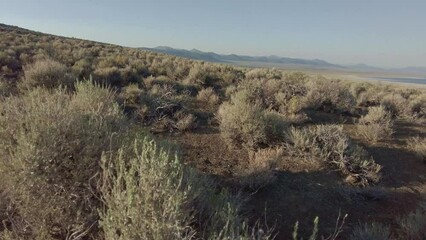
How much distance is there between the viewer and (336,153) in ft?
26.0

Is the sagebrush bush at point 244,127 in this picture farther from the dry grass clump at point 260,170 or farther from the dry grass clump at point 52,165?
the dry grass clump at point 52,165

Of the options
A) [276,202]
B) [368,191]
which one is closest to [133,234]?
[276,202]

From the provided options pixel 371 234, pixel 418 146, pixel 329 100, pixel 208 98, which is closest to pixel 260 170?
pixel 371 234

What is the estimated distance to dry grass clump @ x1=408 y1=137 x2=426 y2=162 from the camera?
8.47 metres

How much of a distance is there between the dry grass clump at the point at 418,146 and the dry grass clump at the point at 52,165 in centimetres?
722

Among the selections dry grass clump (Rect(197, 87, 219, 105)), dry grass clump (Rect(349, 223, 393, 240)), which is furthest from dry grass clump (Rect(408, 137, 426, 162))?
dry grass clump (Rect(197, 87, 219, 105))

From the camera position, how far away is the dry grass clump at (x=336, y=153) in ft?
23.9

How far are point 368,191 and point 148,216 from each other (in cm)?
506

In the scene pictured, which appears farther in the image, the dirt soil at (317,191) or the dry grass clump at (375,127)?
the dry grass clump at (375,127)

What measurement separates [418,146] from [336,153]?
2.33 metres

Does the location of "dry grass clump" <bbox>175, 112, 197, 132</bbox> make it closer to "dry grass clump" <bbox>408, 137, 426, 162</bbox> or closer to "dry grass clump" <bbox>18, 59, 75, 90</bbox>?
"dry grass clump" <bbox>18, 59, 75, 90</bbox>

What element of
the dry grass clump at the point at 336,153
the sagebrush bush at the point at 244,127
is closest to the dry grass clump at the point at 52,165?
the sagebrush bush at the point at 244,127

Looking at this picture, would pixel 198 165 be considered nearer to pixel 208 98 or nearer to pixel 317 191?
pixel 317 191

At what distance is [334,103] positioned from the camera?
1222cm
